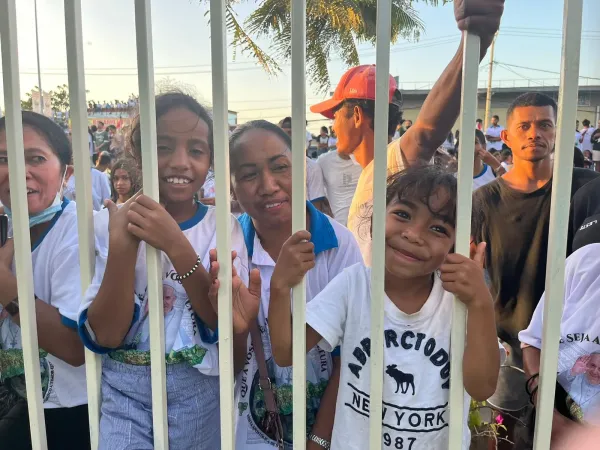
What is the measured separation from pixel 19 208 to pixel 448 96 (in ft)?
3.70

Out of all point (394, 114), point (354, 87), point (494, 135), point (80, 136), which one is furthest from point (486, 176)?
point (80, 136)

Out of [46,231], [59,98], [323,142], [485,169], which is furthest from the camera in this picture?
[485,169]

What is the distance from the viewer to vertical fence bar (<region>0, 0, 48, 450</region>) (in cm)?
125

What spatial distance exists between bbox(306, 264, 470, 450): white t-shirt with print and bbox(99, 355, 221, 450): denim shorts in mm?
401

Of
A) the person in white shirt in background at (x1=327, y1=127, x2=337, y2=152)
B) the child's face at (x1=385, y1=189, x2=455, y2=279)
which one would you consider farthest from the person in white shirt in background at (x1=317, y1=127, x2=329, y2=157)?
the child's face at (x1=385, y1=189, x2=455, y2=279)

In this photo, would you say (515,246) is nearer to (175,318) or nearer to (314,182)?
(314,182)

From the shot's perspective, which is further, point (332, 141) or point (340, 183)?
point (332, 141)

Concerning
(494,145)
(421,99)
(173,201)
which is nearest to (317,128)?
(421,99)

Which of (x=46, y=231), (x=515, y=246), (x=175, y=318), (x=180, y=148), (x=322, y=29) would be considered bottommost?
(x=175, y=318)

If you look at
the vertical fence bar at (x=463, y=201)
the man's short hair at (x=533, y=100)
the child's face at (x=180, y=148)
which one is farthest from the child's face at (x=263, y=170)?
the man's short hair at (x=533, y=100)

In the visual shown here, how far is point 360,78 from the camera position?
4.73 feet

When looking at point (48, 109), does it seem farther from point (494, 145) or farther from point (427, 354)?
point (494, 145)

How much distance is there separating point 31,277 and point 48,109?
63cm

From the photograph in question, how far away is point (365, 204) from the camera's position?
1.44m
